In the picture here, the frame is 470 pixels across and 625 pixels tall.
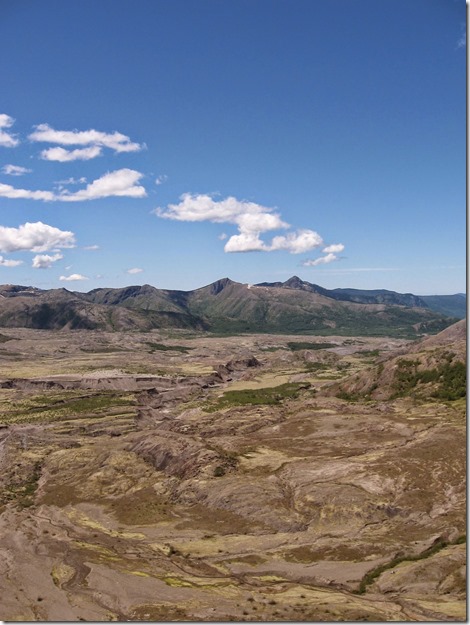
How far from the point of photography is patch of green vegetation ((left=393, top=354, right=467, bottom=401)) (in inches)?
5856

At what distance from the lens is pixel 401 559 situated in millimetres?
64500

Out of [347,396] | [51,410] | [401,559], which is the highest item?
[347,396]

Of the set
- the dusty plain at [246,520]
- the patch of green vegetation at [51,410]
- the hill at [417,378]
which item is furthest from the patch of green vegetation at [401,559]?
the patch of green vegetation at [51,410]

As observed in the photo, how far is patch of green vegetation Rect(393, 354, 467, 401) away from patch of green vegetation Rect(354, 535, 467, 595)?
8097cm

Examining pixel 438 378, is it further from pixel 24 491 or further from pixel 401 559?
pixel 24 491

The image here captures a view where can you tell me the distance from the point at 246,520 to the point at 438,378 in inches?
3826

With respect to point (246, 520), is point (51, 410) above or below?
below

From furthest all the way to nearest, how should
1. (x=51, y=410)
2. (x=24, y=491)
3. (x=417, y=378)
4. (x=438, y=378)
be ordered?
(x=51, y=410)
(x=417, y=378)
(x=438, y=378)
(x=24, y=491)

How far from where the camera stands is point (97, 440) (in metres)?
145

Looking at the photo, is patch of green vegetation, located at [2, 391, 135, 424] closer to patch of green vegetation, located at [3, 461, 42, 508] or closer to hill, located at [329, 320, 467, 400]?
patch of green vegetation, located at [3, 461, 42, 508]

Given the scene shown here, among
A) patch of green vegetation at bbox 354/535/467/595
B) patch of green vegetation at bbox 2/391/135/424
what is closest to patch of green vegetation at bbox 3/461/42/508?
patch of green vegetation at bbox 2/391/135/424

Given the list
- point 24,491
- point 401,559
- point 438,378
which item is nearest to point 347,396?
point 438,378

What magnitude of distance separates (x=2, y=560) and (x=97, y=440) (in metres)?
74.9

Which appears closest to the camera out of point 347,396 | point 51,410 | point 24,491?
point 24,491
